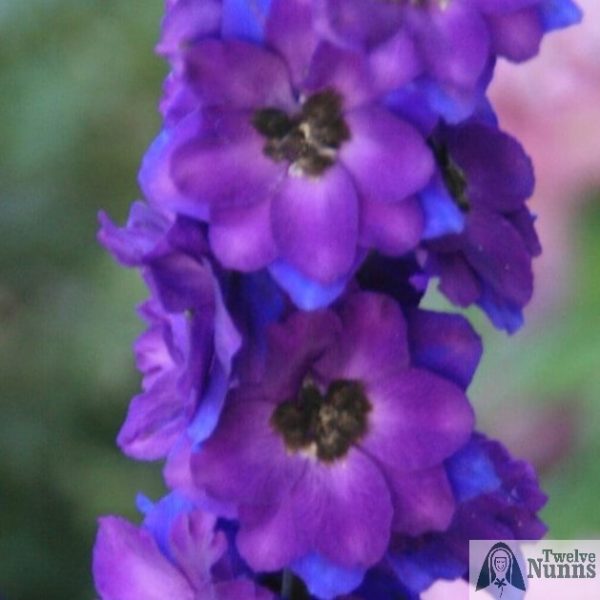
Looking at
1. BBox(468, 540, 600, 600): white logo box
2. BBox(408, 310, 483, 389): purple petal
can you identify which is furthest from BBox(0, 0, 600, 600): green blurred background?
BBox(408, 310, 483, 389): purple petal

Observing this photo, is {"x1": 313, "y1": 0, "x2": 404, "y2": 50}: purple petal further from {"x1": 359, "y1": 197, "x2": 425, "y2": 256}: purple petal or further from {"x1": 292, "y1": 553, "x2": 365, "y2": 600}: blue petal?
{"x1": 292, "y1": 553, "x2": 365, "y2": 600}: blue petal

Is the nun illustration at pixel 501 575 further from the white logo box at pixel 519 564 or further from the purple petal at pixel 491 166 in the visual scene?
the purple petal at pixel 491 166

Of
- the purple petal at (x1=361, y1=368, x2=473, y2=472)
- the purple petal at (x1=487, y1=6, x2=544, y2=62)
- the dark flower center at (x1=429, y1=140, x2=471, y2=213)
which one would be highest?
the purple petal at (x1=487, y1=6, x2=544, y2=62)

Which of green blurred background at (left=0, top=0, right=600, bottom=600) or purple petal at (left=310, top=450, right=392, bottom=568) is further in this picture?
green blurred background at (left=0, top=0, right=600, bottom=600)

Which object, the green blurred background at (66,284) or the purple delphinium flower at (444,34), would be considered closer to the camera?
the purple delphinium flower at (444,34)

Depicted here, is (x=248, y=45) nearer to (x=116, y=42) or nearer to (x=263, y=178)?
(x=263, y=178)

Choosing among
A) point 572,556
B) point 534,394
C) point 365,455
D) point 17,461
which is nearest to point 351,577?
point 365,455

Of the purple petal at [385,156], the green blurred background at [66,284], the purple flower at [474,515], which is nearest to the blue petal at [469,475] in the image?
the purple flower at [474,515]
